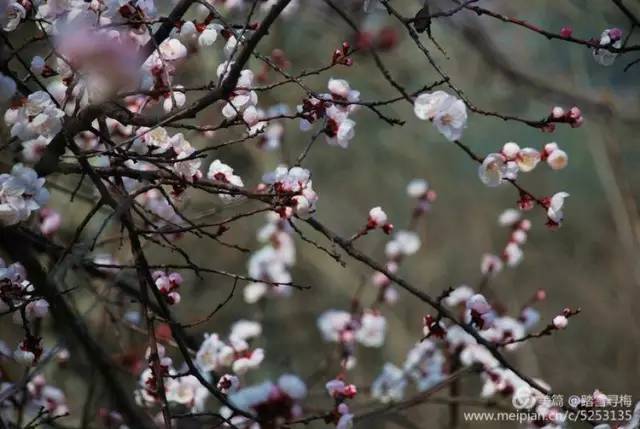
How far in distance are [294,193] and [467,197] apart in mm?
7073

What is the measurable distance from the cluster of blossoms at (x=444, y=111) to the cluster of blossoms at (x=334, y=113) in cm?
15

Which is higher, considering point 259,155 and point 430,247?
point 430,247

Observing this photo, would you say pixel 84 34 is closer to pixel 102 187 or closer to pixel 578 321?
pixel 102 187

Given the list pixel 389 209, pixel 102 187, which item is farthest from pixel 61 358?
pixel 389 209

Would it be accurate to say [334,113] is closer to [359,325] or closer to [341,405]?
[341,405]

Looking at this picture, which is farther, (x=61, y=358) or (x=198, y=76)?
(x=198, y=76)

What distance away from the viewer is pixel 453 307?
3.69 metres

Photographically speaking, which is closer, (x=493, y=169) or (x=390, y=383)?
(x=493, y=169)

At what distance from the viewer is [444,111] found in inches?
67.3

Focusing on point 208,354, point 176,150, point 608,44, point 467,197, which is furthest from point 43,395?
point 467,197

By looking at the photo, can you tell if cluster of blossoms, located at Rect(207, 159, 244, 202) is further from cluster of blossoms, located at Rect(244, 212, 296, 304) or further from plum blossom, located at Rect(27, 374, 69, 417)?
cluster of blossoms, located at Rect(244, 212, 296, 304)

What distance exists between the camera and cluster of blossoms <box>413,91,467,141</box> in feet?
5.57

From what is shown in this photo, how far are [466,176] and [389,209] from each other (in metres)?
1.26

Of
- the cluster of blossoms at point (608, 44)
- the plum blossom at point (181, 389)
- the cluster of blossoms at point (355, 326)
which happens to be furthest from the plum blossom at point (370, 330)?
the cluster of blossoms at point (608, 44)
